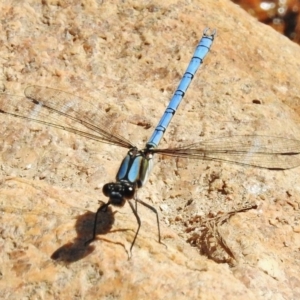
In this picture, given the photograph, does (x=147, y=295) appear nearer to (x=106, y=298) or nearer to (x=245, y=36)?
(x=106, y=298)

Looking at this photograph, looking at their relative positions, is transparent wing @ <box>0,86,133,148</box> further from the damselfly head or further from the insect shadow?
the insect shadow

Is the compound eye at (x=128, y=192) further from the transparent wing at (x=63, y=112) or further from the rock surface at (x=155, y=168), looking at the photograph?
the transparent wing at (x=63, y=112)

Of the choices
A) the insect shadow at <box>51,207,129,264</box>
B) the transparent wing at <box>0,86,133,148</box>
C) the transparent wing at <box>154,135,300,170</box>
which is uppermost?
the transparent wing at <box>154,135,300,170</box>

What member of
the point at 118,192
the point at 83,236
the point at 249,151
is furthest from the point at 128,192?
the point at 249,151

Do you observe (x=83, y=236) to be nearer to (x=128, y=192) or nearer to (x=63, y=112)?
(x=128, y=192)

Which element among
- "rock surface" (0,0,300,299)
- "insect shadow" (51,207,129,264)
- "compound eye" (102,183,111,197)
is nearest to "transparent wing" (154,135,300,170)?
"rock surface" (0,0,300,299)

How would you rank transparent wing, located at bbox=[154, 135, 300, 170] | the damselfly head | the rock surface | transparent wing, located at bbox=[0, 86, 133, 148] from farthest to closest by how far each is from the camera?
1. transparent wing, located at bbox=[0, 86, 133, 148]
2. transparent wing, located at bbox=[154, 135, 300, 170]
3. the damselfly head
4. the rock surface

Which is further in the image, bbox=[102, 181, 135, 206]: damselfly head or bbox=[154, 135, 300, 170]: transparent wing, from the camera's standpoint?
bbox=[154, 135, 300, 170]: transparent wing
